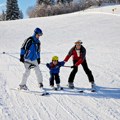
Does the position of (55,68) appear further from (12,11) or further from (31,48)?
(12,11)

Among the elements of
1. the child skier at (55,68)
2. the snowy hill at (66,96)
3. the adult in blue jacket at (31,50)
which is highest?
the adult in blue jacket at (31,50)

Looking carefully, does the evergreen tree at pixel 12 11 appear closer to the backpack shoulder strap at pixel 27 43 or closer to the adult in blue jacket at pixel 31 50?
the adult in blue jacket at pixel 31 50

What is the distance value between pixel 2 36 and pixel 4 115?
23446 mm

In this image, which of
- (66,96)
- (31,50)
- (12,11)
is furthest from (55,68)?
(12,11)

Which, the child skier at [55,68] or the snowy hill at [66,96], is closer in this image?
the snowy hill at [66,96]

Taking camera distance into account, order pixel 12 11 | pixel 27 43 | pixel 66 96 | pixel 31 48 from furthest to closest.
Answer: pixel 12 11
pixel 31 48
pixel 27 43
pixel 66 96

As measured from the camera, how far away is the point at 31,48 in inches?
388

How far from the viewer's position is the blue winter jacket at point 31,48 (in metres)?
9.77

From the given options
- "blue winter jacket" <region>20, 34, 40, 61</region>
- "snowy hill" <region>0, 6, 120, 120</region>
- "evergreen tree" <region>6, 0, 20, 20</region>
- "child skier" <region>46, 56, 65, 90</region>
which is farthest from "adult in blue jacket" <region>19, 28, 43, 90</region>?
"evergreen tree" <region>6, 0, 20, 20</region>

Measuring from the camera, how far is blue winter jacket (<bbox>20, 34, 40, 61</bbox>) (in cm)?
977

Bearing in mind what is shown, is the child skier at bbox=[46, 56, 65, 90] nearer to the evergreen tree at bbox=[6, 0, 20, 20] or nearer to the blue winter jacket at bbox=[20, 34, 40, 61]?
the blue winter jacket at bbox=[20, 34, 40, 61]

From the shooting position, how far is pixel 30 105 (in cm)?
858

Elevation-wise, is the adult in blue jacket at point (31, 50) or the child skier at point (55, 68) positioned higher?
the adult in blue jacket at point (31, 50)

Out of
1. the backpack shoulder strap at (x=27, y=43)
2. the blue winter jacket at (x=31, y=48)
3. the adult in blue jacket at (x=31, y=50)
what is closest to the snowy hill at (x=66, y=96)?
the adult in blue jacket at (x=31, y=50)
